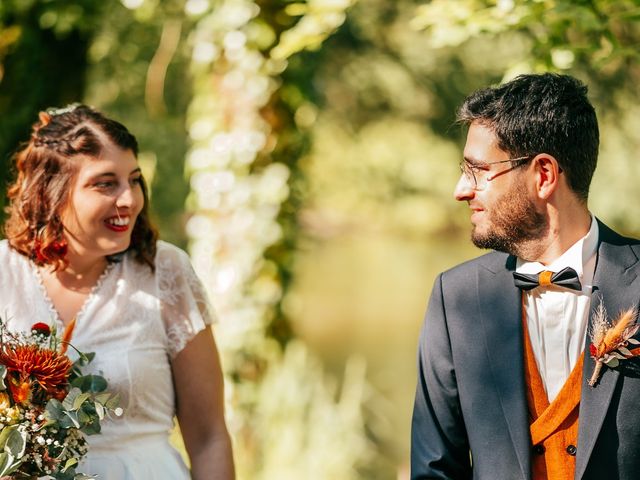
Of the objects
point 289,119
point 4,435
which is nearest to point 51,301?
point 4,435

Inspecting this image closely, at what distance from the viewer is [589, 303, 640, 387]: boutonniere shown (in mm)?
2139

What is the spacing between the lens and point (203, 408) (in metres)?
2.79

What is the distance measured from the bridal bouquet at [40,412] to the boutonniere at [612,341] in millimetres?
1225

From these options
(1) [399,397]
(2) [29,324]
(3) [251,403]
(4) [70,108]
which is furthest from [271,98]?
(1) [399,397]

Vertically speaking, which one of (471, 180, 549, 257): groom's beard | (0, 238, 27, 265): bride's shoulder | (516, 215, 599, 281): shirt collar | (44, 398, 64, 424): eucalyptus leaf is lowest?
(44, 398, 64, 424): eucalyptus leaf

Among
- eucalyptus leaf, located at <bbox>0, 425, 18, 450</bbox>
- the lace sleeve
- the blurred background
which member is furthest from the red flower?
the blurred background

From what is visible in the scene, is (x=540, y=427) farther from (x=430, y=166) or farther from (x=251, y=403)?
(x=430, y=166)

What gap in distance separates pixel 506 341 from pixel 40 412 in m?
1.19

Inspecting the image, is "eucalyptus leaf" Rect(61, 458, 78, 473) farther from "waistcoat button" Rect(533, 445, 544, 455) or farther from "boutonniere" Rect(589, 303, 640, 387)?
"boutonniere" Rect(589, 303, 640, 387)

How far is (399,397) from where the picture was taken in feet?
35.6

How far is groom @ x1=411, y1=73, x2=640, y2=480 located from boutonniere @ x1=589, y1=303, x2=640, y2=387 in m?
0.03

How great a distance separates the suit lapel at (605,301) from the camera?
2.14 metres

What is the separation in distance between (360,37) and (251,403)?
4121 millimetres

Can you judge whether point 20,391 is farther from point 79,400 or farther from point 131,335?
point 131,335
